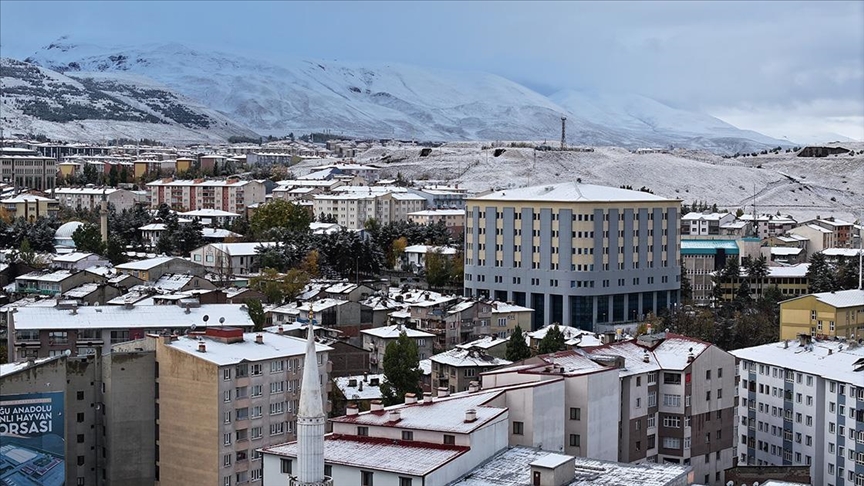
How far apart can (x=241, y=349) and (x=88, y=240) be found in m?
32.4

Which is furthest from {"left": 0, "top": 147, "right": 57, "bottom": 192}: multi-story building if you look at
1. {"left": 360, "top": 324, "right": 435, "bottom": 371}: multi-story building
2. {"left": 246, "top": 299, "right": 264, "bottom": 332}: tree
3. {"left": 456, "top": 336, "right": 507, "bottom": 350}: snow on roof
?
{"left": 456, "top": 336, "right": 507, "bottom": 350}: snow on roof

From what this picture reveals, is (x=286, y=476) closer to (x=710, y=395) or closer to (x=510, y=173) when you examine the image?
(x=710, y=395)

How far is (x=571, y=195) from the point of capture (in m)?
50.9

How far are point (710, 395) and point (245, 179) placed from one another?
68.3 m

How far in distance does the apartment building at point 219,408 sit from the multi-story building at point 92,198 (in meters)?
52.9

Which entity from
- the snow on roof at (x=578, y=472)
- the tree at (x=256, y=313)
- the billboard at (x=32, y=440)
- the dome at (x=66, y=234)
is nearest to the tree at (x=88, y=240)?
the dome at (x=66, y=234)

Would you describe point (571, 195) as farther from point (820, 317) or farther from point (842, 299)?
point (820, 317)

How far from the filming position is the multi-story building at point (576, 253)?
4909 cm

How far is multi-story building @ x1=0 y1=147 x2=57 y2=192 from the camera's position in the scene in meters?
93.8

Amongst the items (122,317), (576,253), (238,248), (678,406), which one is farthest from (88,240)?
(678,406)

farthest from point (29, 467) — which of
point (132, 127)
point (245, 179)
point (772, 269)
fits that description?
point (132, 127)

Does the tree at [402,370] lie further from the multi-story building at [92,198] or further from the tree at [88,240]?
the multi-story building at [92,198]

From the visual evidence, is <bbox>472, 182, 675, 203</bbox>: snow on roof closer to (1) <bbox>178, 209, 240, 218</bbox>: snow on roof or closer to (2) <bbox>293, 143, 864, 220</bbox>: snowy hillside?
(1) <bbox>178, 209, 240, 218</bbox>: snow on roof

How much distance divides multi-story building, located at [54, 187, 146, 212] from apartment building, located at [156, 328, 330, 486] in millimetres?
Result: 52905
